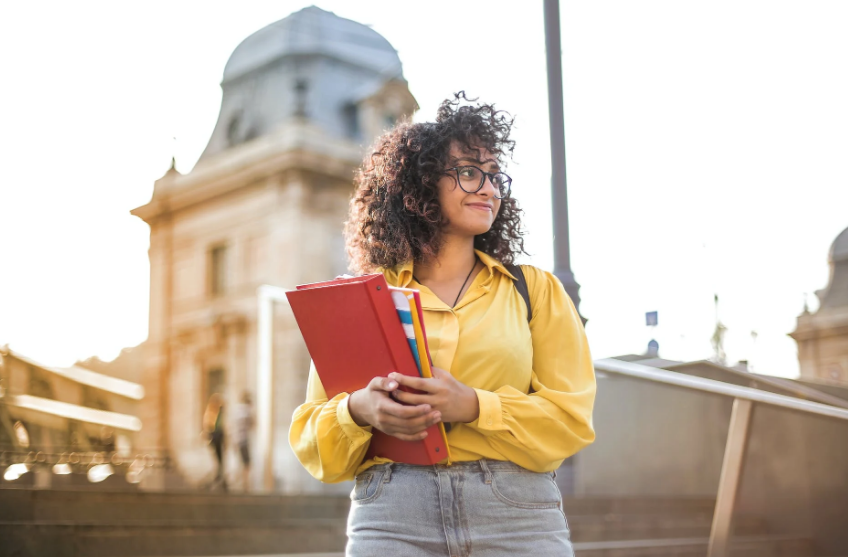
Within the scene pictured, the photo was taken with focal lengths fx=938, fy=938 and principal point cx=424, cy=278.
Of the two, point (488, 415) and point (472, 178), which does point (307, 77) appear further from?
point (488, 415)

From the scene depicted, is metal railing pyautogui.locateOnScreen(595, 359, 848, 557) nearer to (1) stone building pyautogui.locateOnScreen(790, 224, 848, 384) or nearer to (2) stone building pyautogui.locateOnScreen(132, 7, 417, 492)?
(1) stone building pyautogui.locateOnScreen(790, 224, 848, 384)

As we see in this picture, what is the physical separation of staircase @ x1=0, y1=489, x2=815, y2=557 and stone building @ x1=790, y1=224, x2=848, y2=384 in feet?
3.17

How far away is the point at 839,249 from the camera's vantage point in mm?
5223

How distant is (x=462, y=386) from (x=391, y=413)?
0.56 feet

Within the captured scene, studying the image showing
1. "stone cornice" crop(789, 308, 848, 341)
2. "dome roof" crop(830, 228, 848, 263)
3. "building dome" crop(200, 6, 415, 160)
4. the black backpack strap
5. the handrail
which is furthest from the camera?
"building dome" crop(200, 6, 415, 160)

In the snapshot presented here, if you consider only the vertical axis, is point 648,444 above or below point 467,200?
below

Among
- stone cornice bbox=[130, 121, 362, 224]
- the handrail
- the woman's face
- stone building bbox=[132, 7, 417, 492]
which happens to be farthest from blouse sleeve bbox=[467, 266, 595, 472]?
stone cornice bbox=[130, 121, 362, 224]

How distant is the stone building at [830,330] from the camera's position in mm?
4668

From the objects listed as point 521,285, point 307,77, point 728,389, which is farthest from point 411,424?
point 307,77

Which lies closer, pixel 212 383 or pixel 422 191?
pixel 422 191

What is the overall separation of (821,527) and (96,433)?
9431mm

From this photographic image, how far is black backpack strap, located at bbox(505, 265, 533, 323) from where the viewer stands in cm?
228

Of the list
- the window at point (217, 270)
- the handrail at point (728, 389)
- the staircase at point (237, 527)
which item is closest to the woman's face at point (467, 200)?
the handrail at point (728, 389)

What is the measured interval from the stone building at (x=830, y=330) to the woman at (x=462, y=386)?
2790mm
